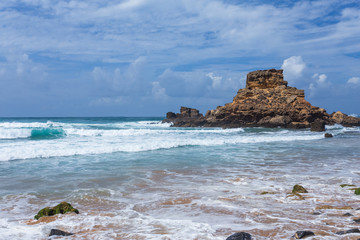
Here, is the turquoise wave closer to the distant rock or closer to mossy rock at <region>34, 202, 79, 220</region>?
mossy rock at <region>34, 202, 79, 220</region>

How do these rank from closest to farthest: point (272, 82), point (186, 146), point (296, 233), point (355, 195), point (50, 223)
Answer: point (296, 233) < point (50, 223) < point (355, 195) < point (186, 146) < point (272, 82)

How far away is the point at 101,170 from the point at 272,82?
131ft

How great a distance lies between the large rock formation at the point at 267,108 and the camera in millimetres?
40062

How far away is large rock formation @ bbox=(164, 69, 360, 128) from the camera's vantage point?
4006cm

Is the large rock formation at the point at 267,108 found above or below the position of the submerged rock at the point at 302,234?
above

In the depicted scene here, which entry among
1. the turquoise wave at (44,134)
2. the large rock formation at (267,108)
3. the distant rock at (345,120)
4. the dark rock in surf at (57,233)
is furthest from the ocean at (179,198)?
the distant rock at (345,120)

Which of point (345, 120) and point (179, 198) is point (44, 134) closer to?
point (179, 198)

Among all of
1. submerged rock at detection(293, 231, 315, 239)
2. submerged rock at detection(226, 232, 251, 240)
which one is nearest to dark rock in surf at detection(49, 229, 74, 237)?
submerged rock at detection(226, 232, 251, 240)

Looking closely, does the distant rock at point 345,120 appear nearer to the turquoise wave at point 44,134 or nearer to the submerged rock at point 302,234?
the turquoise wave at point 44,134

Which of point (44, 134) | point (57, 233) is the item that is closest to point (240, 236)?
point (57, 233)

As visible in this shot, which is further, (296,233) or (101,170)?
(101,170)

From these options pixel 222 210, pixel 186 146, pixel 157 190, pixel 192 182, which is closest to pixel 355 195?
pixel 222 210

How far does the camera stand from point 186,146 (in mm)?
18672

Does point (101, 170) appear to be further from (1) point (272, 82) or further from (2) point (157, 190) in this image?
(1) point (272, 82)
